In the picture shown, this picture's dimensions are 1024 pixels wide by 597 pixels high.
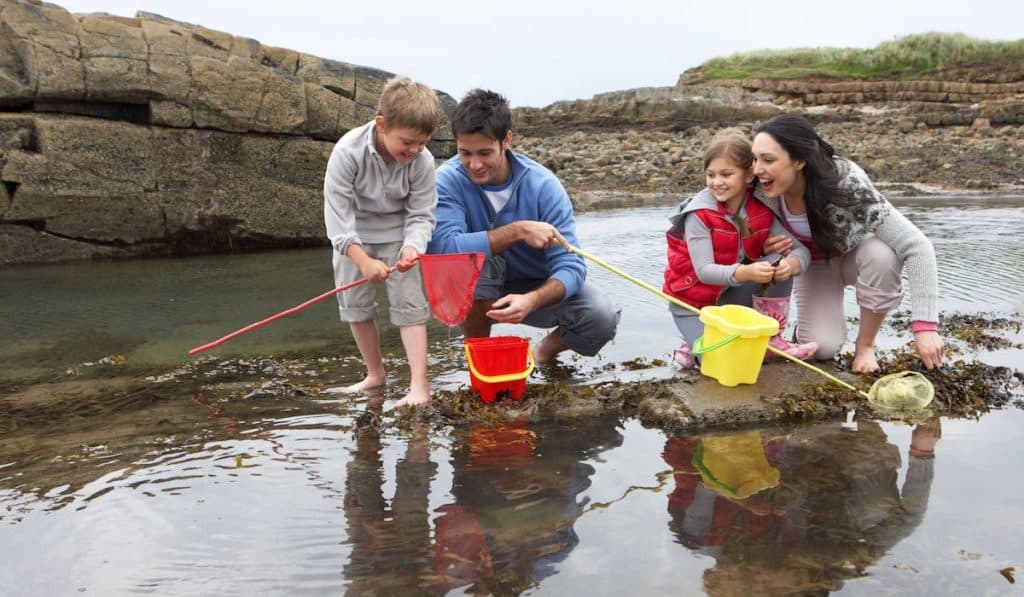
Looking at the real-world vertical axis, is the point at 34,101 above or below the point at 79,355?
above

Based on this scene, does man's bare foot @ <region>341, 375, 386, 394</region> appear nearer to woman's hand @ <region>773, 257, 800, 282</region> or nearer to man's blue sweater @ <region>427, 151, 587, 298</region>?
man's blue sweater @ <region>427, 151, 587, 298</region>

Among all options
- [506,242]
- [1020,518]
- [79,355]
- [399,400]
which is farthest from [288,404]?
[1020,518]

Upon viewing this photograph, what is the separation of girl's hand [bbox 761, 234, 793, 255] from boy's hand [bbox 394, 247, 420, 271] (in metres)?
1.69

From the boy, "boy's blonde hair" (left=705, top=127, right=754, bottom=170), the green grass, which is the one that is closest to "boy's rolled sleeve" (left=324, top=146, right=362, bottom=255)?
the boy

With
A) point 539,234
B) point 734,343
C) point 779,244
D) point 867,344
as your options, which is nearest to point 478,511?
point 734,343

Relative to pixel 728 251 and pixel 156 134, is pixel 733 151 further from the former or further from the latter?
pixel 156 134

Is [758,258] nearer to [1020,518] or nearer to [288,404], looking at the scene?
[1020,518]

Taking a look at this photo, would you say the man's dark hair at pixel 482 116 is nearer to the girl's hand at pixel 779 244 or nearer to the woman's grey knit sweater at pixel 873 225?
the girl's hand at pixel 779 244

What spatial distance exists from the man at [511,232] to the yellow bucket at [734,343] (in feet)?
2.31

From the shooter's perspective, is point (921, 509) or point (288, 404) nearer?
point (921, 509)

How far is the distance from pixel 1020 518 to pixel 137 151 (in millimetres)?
8556

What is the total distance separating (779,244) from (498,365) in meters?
1.50

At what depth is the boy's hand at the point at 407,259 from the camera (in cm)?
393

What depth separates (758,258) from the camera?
4.35 m
